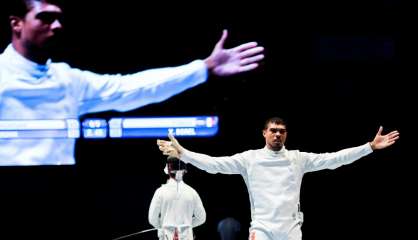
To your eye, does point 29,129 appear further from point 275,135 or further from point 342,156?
point 342,156

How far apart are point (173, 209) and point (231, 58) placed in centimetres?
141

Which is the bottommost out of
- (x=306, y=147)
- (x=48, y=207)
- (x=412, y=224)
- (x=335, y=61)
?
(x=412, y=224)

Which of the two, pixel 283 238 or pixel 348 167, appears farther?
pixel 348 167

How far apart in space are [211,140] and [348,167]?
1362 mm

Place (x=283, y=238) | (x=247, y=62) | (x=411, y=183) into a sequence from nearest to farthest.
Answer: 1. (x=283, y=238)
2. (x=247, y=62)
3. (x=411, y=183)

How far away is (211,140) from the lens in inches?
216

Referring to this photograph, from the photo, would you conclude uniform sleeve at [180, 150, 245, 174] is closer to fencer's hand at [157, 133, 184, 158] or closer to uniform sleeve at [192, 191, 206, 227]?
fencer's hand at [157, 133, 184, 158]

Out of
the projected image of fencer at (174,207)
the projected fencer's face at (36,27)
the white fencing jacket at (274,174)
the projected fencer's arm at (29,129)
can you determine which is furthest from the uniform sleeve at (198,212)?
the projected fencer's face at (36,27)

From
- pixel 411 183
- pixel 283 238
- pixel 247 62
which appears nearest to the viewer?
pixel 283 238

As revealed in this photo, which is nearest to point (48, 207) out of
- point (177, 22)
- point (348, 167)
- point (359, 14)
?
point (177, 22)

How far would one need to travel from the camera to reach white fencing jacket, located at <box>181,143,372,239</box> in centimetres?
385

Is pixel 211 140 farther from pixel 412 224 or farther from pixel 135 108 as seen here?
pixel 412 224

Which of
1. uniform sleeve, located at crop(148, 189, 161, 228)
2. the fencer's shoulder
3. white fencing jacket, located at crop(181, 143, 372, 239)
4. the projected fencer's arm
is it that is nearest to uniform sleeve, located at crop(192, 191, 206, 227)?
uniform sleeve, located at crop(148, 189, 161, 228)

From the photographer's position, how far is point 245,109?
18.0 ft
